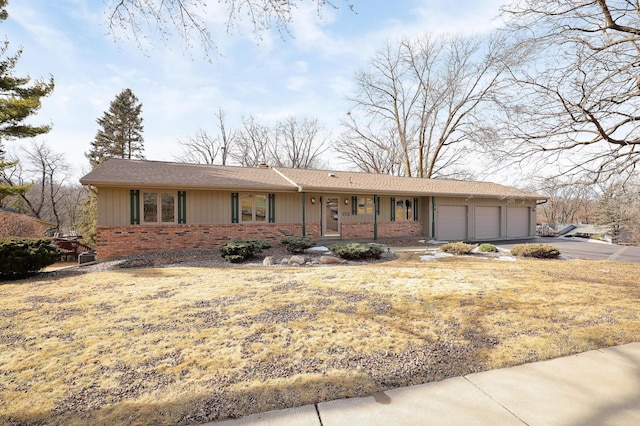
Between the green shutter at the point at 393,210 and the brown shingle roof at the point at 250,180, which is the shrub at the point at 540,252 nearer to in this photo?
the brown shingle roof at the point at 250,180

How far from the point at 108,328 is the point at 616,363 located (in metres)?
5.67

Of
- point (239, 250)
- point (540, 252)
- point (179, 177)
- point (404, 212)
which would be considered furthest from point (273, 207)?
point (540, 252)

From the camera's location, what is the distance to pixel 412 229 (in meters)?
15.9

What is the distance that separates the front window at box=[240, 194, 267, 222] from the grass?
6053 millimetres

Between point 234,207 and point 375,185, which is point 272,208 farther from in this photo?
point 375,185

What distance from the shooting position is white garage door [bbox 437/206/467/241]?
1609 centimetres

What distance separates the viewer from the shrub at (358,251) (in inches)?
361

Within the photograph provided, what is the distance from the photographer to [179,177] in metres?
11.4

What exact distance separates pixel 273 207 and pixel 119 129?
949 inches

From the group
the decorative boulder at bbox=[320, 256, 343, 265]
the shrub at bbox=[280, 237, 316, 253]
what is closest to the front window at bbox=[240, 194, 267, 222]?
the shrub at bbox=[280, 237, 316, 253]

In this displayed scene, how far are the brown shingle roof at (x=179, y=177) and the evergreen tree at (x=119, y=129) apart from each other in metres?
19.2


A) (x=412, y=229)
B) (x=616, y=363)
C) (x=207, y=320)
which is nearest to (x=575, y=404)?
(x=616, y=363)

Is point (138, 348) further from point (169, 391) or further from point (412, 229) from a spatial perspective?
point (412, 229)

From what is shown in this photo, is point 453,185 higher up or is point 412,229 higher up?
point 453,185
